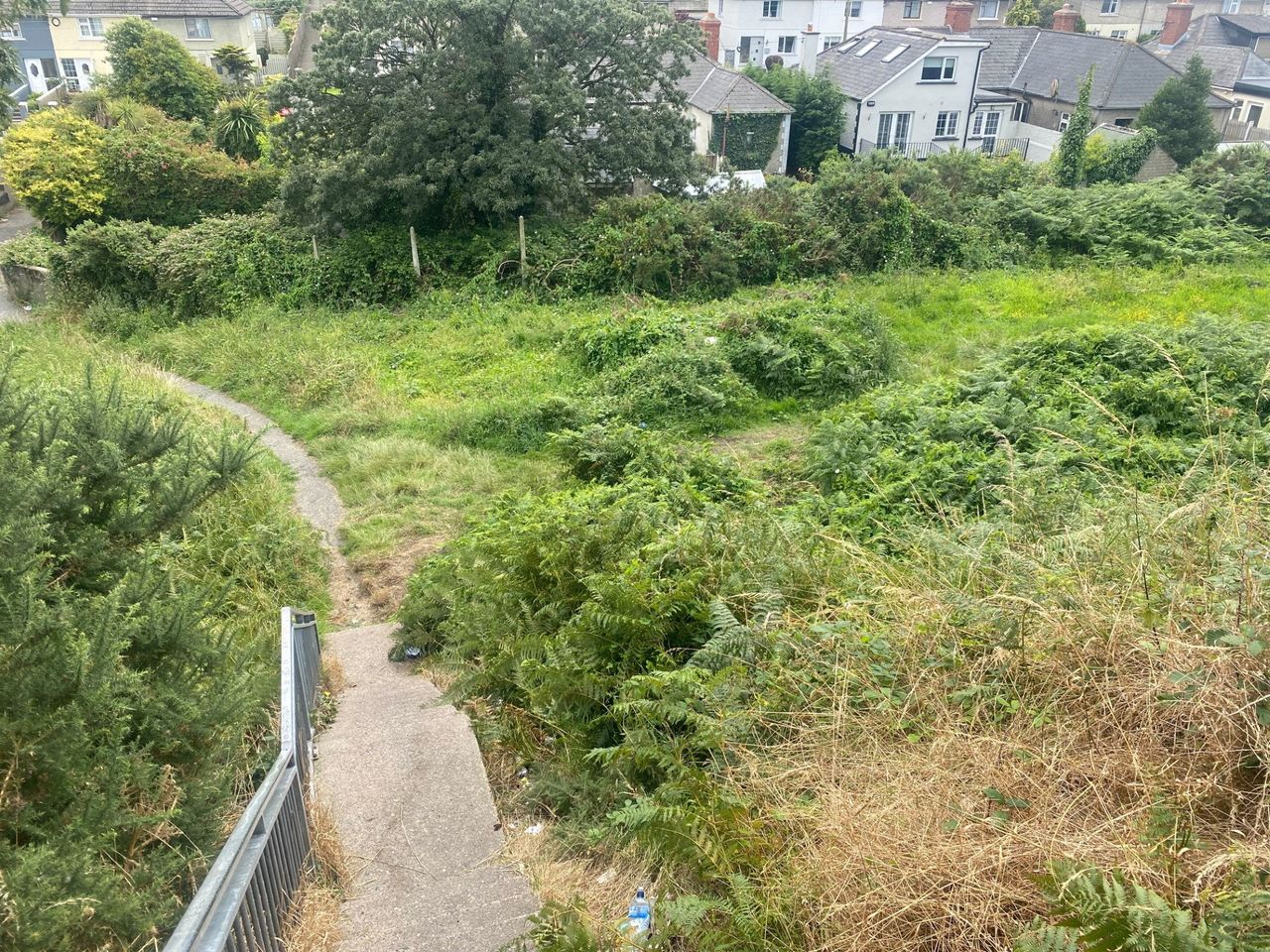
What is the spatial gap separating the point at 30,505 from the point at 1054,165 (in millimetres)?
26839

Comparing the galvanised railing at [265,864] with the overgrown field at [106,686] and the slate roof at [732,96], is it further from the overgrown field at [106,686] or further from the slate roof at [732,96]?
the slate roof at [732,96]

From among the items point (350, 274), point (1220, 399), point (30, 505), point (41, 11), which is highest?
point (41, 11)

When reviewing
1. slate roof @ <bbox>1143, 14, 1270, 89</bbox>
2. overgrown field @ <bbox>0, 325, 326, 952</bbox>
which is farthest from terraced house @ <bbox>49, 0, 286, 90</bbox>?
overgrown field @ <bbox>0, 325, 326, 952</bbox>

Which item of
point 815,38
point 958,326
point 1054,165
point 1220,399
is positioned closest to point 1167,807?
point 1220,399

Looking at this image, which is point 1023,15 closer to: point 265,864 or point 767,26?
point 767,26

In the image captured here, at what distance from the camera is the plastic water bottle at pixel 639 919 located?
3.71 meters

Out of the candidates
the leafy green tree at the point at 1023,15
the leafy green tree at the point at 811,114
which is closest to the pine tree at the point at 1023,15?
the leafy green tree at the point at 1023,15

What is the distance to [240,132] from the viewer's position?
26234 millimetres

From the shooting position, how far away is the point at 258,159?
25703 millimetres

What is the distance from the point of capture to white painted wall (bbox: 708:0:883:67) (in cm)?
4116

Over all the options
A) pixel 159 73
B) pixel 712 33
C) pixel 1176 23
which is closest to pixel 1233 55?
pixel 1176 23

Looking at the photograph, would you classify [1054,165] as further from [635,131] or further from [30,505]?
[30,505]

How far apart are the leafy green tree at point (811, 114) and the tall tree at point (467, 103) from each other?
16.7m

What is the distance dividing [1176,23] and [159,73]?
47.9m
